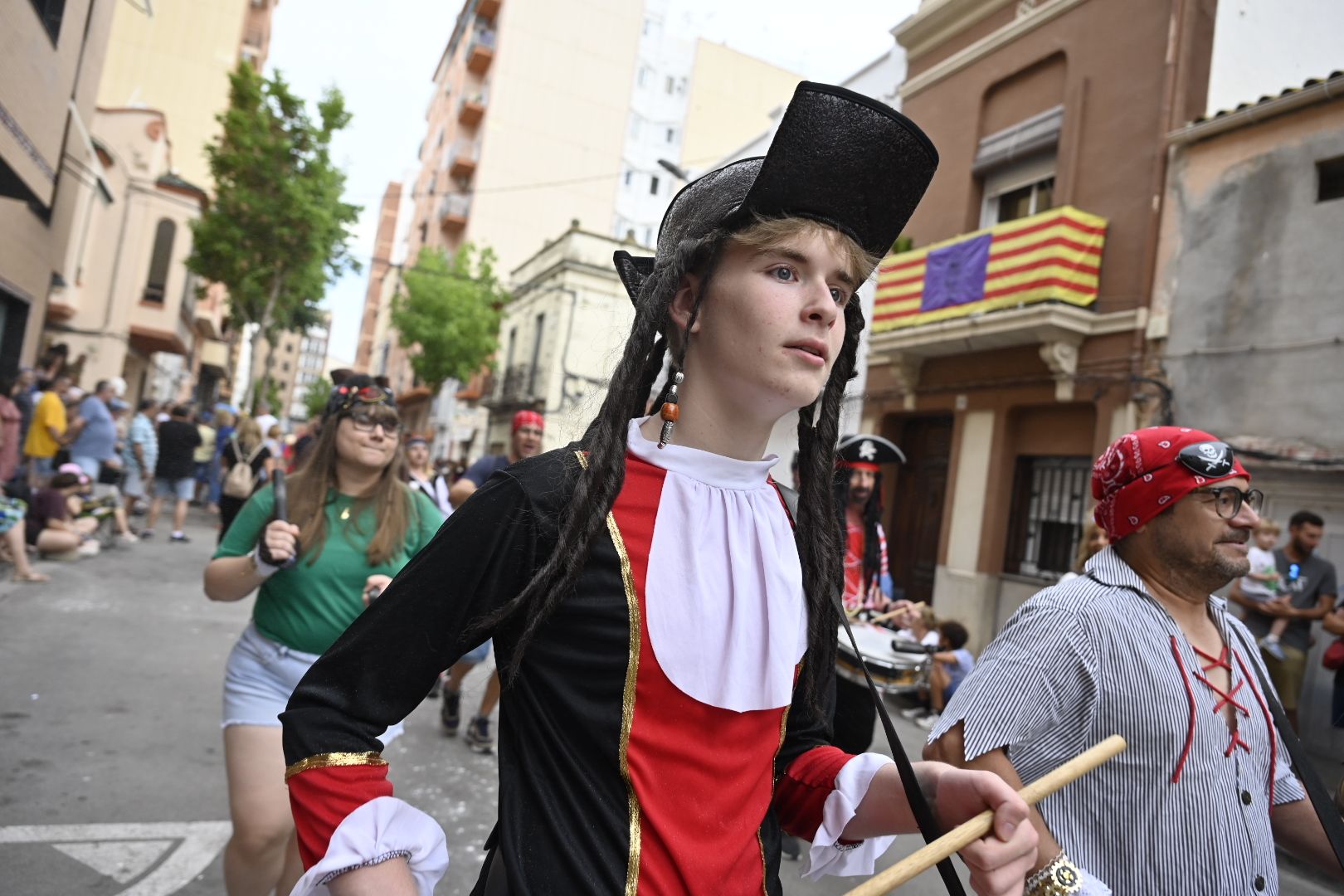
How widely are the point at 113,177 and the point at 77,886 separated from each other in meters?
23.8

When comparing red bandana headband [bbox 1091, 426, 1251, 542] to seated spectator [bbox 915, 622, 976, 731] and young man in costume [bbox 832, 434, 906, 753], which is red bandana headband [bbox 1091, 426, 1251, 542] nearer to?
young man in costume [bbox 832, 434, 906, 753]

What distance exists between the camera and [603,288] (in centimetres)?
2731

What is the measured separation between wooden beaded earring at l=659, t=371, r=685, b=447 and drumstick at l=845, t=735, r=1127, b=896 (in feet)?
2.40

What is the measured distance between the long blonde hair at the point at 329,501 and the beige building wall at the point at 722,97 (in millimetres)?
39424

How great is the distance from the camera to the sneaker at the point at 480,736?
17.5 ft

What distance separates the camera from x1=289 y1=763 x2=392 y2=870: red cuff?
119 cm

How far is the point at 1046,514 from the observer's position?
37.0 ft

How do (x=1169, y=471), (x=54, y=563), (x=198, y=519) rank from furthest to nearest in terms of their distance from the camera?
1. (x=198, y=519)
2. (x=54, y=563)
3. (x=1169, y=471)

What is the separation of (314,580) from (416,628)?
6.44 feet

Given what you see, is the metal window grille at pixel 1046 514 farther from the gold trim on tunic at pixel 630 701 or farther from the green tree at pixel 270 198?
the green tree at pixel 270 198

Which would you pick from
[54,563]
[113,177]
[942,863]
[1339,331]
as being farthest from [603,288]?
[942,863]

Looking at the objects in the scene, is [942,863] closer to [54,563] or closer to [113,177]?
[54,563]

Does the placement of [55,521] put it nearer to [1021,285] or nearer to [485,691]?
[485,691]

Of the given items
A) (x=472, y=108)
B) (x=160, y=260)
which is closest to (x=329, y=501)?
(x=160, y=260)
